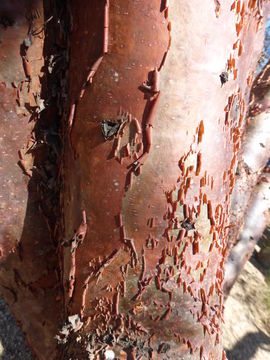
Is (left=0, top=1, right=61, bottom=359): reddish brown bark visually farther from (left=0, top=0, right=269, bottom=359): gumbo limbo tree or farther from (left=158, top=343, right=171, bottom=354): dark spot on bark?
(left=158, top=343, right=171, bottom=354): dark spot on bark

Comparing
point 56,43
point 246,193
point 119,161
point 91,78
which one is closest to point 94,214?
point 119,161

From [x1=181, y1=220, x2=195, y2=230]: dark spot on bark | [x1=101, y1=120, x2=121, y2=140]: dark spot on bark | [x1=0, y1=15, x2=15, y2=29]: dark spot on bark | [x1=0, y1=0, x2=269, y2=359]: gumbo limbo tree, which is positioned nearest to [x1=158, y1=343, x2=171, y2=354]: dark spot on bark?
[x1=0, y1=0, x2=269, y2=359]: gumbo limbo tree

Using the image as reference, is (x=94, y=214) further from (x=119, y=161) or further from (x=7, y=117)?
(x=7, y=117)

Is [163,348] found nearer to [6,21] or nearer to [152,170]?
[152,170]

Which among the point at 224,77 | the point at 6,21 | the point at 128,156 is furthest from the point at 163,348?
the point at 6,21

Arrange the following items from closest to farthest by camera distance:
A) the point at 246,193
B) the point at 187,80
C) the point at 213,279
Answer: the point at 187,80, the point at 213,279, the point at 246,193

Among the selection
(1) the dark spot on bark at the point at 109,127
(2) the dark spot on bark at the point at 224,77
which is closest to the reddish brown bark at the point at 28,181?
(1) the dark spot on bark at the point at 109,127

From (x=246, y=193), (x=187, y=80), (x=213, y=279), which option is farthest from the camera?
(x=246, y=193)
